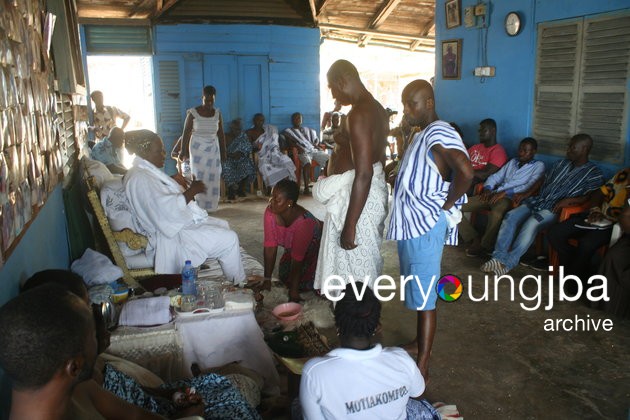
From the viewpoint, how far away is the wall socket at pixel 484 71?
5815mm

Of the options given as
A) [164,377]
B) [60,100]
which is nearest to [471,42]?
[60,100]

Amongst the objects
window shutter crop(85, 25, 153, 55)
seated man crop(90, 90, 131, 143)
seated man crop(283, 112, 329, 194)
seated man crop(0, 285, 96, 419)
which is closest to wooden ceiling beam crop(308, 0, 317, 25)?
seated man crop(283, 112, 329, 194)

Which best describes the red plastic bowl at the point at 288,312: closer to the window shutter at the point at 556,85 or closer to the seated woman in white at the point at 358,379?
the seated woman in white at the point at 358,379

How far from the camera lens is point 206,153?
7121 millimetres

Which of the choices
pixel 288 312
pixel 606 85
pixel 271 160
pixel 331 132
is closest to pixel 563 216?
pixel 606 85

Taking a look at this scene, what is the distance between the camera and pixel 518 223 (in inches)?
190

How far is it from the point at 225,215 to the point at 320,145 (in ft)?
9.36

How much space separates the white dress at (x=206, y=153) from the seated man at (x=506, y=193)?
3506 mm

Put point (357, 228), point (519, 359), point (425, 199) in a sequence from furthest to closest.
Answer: point (357, 228)
point (519, 359)
point (425, 199)

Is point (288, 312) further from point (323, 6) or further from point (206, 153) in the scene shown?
point (323, 6)

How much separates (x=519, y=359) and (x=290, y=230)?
1.75 m

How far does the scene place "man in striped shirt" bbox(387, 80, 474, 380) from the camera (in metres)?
2.62

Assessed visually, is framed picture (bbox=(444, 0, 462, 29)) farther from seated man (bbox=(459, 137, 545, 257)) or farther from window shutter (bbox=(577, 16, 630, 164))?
seated man (bbox=(459, 137, 545, 257))

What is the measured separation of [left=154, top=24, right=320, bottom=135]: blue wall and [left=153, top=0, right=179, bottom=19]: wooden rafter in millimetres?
220
